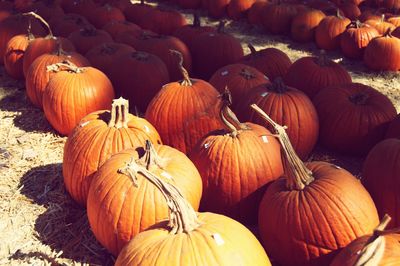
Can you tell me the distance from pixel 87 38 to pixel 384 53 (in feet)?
14.3

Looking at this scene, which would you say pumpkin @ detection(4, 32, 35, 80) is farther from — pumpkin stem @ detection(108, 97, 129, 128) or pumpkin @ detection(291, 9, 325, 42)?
pumpkin @ detection(291, 9, 325, 42)

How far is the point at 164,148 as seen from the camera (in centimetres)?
318

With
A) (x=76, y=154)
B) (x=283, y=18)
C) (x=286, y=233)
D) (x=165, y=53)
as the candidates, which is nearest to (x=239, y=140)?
(x=286, y=233)

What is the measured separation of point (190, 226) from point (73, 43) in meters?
4.50

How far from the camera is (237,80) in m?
4.70

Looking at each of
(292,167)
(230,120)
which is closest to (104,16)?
(230,120)

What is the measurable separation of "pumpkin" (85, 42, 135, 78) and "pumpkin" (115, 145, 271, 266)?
10.7 feet

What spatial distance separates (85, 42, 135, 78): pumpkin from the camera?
209 inches

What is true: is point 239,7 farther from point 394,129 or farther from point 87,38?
point 394,129

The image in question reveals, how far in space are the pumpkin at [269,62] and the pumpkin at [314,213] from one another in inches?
109

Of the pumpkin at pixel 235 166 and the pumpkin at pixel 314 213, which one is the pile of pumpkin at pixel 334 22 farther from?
the pumpkin at pixel 314 213

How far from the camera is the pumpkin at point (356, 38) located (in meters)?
7.26

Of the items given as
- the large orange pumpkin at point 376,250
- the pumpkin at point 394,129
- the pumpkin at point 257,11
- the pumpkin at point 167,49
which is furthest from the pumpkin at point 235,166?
the pumpkin at point 257,11

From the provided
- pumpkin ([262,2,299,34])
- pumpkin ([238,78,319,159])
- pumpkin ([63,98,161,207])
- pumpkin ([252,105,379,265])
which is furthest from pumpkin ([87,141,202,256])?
pumpkin ([262,2,299,34])
